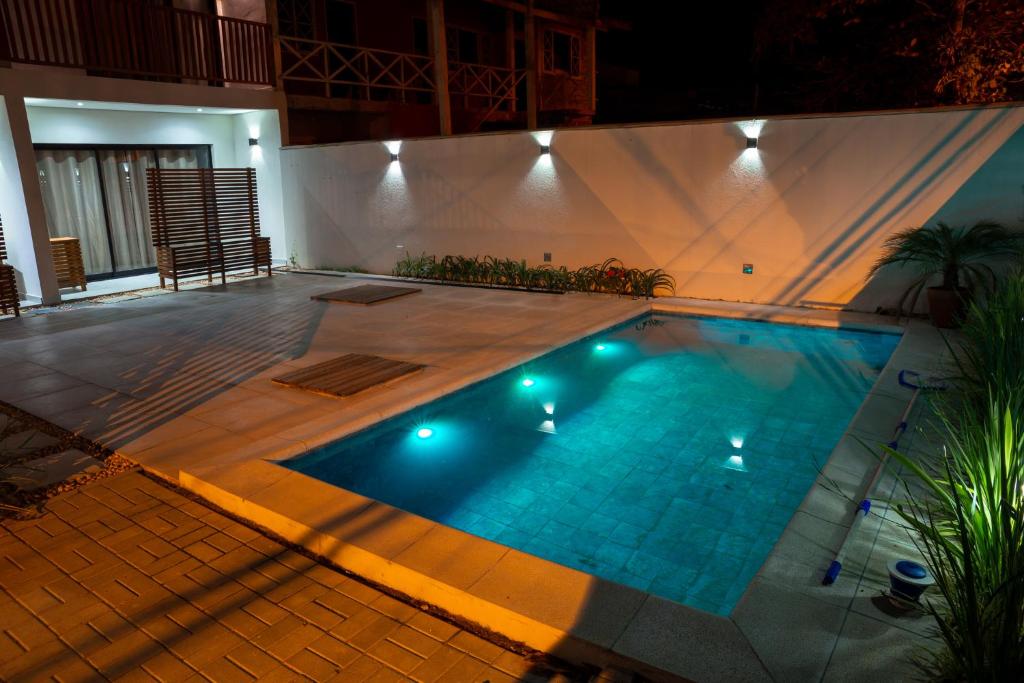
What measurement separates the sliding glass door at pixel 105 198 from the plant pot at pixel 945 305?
11948 millimetres

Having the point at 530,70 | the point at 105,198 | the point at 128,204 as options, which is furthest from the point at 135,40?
the point at 530,70

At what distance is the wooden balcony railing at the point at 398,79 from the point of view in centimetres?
1401

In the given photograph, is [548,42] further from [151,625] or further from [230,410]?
[151,625]

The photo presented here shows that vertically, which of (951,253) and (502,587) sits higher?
A: (951,253)

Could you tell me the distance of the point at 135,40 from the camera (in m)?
10.1

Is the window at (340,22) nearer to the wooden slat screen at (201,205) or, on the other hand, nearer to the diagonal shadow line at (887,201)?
Result: the wooden slat screen at (201,205)

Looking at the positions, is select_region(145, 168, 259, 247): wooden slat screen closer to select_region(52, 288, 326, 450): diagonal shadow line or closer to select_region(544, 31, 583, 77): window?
select_region(52, 288, 326, 450): diagonal shadow line

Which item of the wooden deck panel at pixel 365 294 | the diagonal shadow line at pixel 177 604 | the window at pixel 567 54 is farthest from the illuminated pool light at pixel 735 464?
the window at pixel 567 54

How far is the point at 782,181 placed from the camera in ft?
26.6

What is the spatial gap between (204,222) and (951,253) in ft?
34.3

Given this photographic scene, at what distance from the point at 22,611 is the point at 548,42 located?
17.3m

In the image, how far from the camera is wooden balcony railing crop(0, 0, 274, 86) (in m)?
8.95

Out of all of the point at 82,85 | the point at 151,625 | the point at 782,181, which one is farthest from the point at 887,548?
the point at 82,85

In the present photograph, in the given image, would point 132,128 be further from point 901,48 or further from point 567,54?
point 901,48
